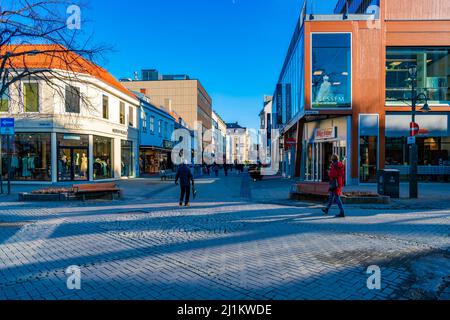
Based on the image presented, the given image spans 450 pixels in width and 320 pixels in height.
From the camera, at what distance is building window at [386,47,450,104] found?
19938 millimetres

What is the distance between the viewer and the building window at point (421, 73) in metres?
19.9

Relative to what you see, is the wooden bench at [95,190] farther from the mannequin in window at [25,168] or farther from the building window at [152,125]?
the building window at [152,125]

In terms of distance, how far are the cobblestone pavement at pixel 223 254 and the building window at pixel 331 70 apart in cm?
1082

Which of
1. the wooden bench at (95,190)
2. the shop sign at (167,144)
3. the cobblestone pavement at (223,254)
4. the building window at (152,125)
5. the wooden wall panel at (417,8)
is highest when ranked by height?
the wooden wall panel at (417,8)

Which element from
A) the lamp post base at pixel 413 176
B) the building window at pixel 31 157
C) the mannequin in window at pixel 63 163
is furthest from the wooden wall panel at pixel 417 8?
the building window at pixel 31 157

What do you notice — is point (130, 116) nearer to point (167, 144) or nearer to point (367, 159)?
point (167, 144)

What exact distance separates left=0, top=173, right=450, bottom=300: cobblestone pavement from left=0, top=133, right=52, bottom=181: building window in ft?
39.9

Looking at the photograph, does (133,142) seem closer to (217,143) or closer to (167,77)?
(167,77)

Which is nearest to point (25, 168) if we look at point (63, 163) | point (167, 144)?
point (63, 163)

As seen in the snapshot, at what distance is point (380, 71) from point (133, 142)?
72.1 ft

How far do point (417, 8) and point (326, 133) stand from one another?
9.95 meters

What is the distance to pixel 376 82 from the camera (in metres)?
18.9

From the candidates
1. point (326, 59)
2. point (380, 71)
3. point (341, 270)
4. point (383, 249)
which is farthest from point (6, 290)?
point (380, 71)

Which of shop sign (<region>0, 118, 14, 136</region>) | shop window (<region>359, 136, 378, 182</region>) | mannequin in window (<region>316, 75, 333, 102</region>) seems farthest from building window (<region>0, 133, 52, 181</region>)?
shop window (<region>359, 136, 378, 182</region>)
